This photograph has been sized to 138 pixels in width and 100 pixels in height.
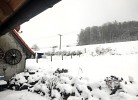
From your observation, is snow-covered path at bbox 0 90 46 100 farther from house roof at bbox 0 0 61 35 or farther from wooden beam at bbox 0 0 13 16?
wooden beam at bbox 0 0 13 16

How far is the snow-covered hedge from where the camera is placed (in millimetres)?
8666

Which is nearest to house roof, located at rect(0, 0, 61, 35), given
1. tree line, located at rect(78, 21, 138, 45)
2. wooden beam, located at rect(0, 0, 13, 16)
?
wooden beam, located at rect(0, 0, 13, 16)

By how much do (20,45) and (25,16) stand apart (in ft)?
32.1

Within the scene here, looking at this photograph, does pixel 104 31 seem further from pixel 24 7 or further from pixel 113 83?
pixel 24 7

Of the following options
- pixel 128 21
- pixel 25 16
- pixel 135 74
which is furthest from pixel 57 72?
pixel 128 21

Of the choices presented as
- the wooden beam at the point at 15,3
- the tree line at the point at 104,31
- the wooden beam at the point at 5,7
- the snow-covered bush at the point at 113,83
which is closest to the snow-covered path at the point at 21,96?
the snow-covered bush at the point at 113,83

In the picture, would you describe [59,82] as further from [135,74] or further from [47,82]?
[135,74]

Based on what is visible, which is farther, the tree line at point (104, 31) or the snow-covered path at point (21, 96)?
the tree line at point (104, 31)

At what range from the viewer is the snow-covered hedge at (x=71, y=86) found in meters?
8.67

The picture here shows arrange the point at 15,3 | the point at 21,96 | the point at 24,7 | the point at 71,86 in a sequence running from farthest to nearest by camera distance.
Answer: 1. the point at 21,96
2. the point at 71,86
3. the point at 24,7
4. the point at 15,3

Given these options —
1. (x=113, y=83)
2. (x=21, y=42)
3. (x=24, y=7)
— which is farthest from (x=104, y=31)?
(x=24, y=7)

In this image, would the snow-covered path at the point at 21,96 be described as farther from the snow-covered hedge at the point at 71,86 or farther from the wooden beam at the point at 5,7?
the wooden beam at the point at 5,7

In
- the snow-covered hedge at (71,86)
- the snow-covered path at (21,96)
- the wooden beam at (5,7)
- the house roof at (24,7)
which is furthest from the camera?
the snow-covered path at (21,96)

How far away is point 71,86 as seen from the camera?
10094 millimetres
